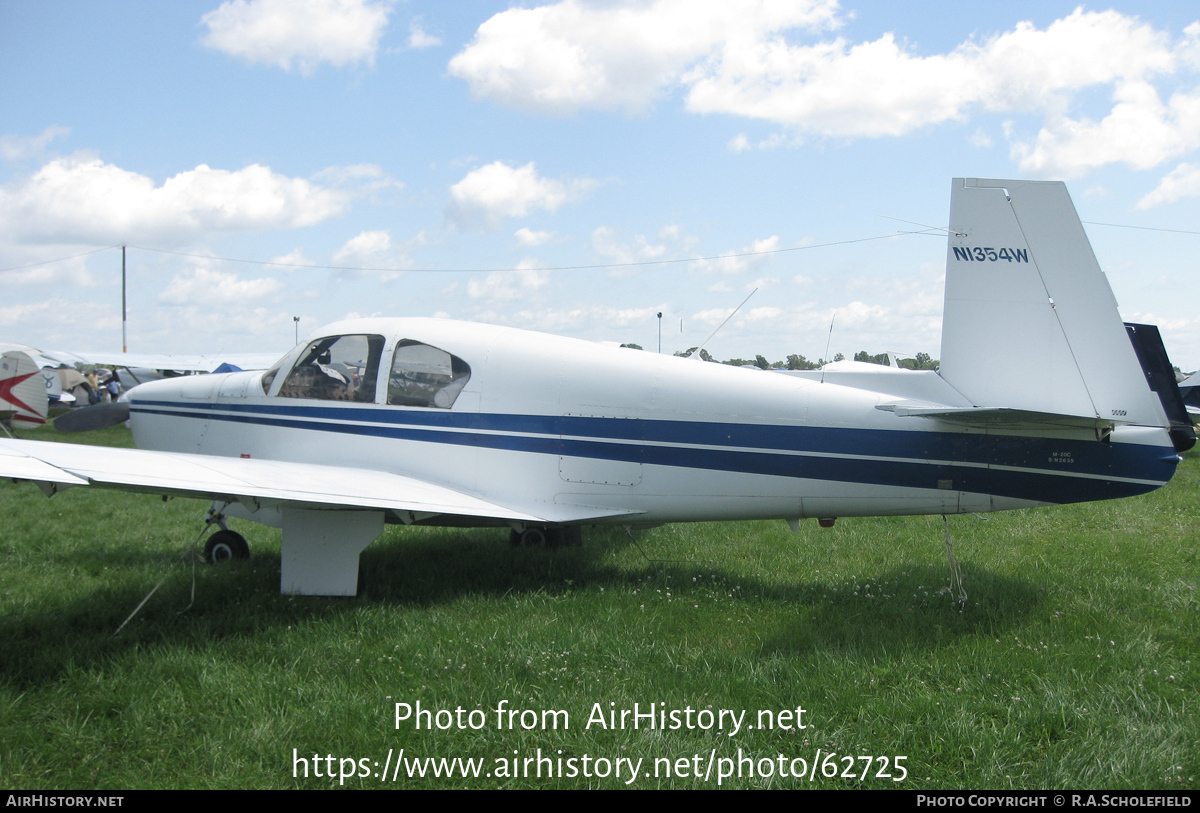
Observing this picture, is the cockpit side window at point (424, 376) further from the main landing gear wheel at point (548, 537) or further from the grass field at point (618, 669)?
the main landing gear wheel at point (548, 537)

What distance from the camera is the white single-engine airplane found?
4.61 m

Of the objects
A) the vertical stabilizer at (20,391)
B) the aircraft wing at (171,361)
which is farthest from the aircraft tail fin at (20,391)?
the aircraft wing at (171,361)

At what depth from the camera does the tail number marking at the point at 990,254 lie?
4688 mm

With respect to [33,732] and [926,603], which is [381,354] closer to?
[33,732]

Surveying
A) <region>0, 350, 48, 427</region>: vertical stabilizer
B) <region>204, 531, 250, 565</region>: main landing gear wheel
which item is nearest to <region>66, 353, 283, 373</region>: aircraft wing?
<region>0, 350, 48, 427</region>: vertical stabilizer

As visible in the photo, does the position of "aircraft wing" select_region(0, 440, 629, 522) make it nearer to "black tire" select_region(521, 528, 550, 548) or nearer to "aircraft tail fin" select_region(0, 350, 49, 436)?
"black tire" select_region(521, 528, 550, 548)

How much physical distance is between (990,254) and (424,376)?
4.15 meters

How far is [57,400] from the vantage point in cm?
2845

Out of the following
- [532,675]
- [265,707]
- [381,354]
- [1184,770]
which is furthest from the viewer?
[381,354]

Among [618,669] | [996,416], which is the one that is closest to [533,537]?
[618,669]

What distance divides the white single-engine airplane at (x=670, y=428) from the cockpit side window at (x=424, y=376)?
0.02 meters

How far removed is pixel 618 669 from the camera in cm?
401

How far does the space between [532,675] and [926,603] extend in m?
2.81
